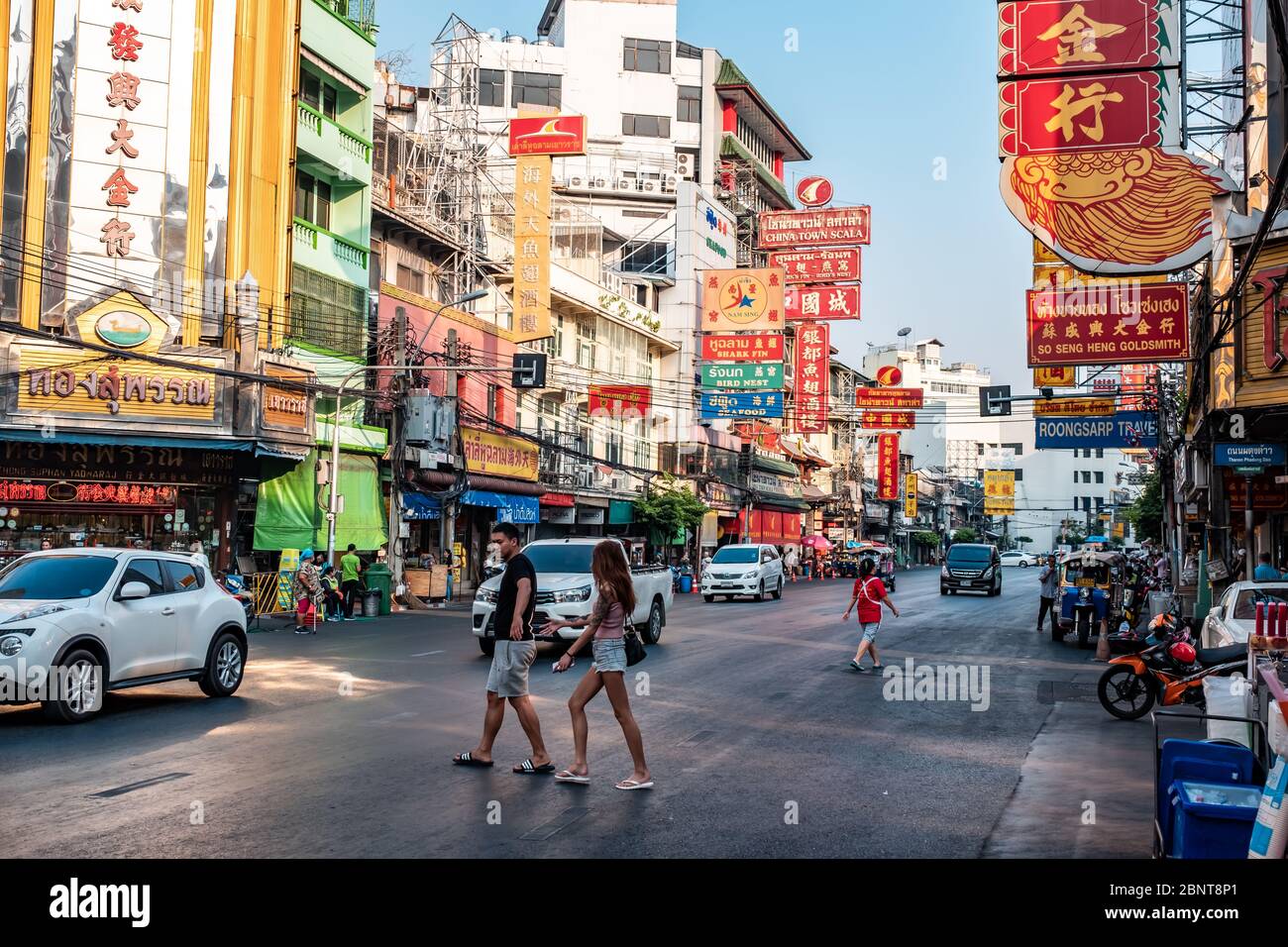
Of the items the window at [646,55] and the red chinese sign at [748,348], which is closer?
the red chinese sign at [748,348]

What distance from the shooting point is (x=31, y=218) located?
86.6ft

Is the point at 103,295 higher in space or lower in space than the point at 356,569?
higher

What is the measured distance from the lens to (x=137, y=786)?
859 centimetres

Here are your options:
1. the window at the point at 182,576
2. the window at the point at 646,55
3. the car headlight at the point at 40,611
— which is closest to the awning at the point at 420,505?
the window at the point at 182,576

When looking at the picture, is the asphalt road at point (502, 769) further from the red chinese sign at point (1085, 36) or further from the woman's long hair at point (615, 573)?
the red chinese sign at point (1085, 36)

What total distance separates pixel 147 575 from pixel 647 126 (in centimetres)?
6421

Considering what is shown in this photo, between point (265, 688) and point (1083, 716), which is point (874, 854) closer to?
point (1083, 716)

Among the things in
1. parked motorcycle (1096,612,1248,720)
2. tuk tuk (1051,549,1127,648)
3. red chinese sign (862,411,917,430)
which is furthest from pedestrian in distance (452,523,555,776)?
red chinese sign (862,411,917,430)

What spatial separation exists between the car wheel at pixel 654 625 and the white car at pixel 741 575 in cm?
1715

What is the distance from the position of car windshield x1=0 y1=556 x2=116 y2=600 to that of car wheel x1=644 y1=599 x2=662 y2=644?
434 inches

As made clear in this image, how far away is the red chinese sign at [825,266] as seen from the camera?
5134 centimetres
